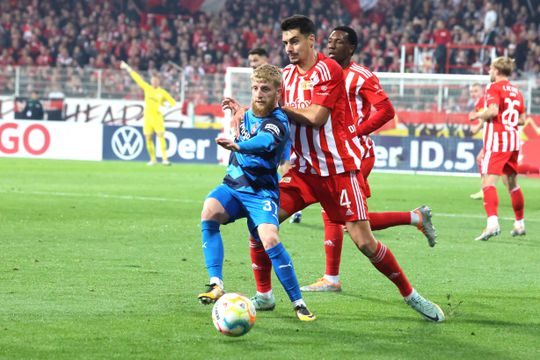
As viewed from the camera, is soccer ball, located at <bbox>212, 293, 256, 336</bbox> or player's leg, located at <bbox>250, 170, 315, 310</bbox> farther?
player's leg, located at <bbox>250, 170, 315, 310</bbox>

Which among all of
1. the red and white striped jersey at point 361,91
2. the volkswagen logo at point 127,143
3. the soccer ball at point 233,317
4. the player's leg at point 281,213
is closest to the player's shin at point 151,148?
the volkswagen logo at point 127,143

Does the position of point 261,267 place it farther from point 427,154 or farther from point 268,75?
point 427,154

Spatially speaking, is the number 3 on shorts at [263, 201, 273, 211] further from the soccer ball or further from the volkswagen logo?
the volkswagen logo

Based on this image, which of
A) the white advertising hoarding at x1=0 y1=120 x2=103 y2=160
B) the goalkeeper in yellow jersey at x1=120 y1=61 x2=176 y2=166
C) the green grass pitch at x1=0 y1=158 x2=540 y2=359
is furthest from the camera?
the white advertising hoarding at x1=0 y1=120 x2=103 y2=160

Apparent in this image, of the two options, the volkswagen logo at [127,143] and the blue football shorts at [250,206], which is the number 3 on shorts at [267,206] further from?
the volkswagen logo at [127,143]

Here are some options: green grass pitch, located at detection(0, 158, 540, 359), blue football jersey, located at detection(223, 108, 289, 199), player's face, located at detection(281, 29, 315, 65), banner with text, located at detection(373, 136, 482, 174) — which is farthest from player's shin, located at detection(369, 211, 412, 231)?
banner with text, located at detection(373, 136, 482, 174)

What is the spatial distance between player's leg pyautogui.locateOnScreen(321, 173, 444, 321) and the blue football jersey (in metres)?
0.42

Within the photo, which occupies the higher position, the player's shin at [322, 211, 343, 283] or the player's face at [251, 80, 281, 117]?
the player's face at [251, 80, 281, 117]

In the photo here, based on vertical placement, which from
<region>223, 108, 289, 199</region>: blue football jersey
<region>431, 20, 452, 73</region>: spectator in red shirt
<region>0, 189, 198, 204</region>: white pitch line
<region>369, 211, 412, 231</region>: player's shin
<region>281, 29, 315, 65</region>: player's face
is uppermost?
<region>431, 20, 452, 73</region>: spectator in red shirt

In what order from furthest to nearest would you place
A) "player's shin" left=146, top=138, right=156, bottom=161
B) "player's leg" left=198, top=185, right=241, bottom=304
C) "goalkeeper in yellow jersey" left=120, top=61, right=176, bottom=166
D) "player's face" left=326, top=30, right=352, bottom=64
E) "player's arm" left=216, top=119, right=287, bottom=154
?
"player's shin" left=146, top=138, right=156, bottom=161 < "goalkeeper in yellow jersey" left=120, top=61, right=176, bottom=166 < "player's face" left=326, top=30, right=352, bottom=64 < "player's leg" left=198, top=185, right=241, bottom=304 < "player's arm" left=216, top=119, right=287, bottom=154

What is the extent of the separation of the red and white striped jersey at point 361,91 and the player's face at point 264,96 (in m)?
2.52

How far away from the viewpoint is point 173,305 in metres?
7.39

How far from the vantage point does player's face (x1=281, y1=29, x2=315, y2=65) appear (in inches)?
284

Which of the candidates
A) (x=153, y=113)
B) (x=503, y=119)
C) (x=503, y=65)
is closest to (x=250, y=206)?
(x=503, y=65)
